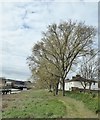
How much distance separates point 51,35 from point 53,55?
3.30 meters

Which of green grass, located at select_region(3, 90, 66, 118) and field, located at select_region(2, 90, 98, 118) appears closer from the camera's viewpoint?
field, located at select_region(2, 90, 98, 118)

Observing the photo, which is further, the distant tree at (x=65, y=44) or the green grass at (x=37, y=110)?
the distant tree at (x=65, y=44)

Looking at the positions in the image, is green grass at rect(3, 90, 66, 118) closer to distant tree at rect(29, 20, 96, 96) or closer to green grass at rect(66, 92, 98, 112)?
green grass at rect(66, 92, 98, 112)

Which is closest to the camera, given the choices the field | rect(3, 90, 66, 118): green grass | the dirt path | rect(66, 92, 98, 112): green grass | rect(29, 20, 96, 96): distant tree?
the dirt path

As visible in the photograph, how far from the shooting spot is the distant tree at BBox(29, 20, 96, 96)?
149ft

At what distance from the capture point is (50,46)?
154 ft

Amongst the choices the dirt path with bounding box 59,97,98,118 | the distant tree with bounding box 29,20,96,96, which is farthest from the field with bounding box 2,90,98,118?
the distant tree with bounding box 29,20,96,96

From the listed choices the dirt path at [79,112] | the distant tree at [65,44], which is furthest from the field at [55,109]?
the distant tree at [65,44]

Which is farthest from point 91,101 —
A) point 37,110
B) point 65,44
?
point 65,44

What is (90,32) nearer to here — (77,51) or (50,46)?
(77,51)

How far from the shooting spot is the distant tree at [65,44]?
4544 cm

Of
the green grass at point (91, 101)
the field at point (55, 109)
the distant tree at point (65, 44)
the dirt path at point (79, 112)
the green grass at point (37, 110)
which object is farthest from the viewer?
the distant tree at point (65, 44)

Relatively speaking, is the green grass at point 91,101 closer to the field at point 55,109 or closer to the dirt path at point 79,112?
the field at point 55,109

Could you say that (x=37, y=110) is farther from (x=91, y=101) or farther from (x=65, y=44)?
(x=65, y=44)
